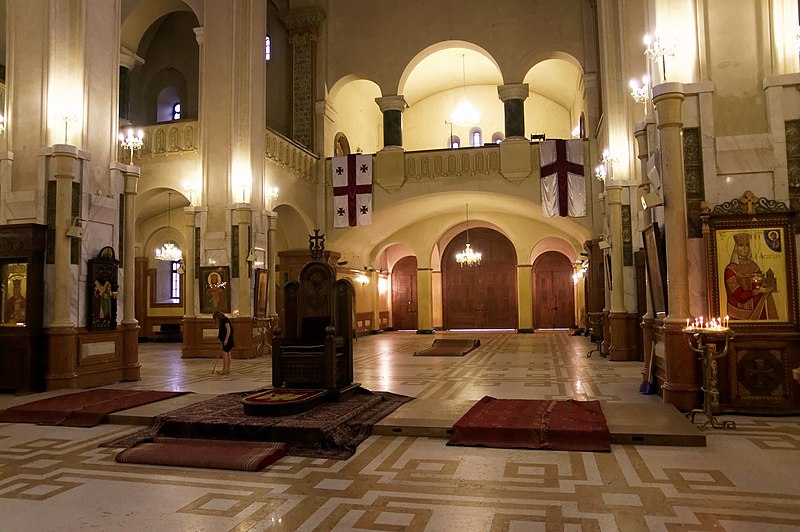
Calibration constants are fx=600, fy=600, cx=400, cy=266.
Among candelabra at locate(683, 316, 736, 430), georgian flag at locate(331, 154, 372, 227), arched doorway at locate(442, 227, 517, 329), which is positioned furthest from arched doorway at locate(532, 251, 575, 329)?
candelabra at locate(683, 316, 736, 430)

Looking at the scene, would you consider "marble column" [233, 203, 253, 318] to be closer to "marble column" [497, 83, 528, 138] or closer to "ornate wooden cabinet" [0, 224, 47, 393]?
"ornate wooden cabinet" [0, 224, 47, 393]

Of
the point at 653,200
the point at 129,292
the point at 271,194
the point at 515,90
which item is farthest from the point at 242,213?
the point at 653,200

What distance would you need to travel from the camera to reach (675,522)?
11.9 ft

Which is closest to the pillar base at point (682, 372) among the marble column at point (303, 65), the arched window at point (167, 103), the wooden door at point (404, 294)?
the marble column at point (303, 65)

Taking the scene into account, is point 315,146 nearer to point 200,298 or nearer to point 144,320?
point 200,298

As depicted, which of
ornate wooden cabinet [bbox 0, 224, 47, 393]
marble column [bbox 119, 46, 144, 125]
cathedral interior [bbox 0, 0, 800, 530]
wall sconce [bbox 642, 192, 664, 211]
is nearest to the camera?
cathedral interior [bbox 0, 0, 800, 530]

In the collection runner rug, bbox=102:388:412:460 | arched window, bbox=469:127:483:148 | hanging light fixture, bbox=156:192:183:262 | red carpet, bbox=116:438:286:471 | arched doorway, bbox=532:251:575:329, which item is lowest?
red carpet, bbox=116:438:286:471

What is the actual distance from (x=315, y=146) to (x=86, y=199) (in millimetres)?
10213

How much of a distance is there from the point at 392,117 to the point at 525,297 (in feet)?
28.1

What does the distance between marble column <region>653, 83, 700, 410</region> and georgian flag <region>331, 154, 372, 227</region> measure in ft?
41.0

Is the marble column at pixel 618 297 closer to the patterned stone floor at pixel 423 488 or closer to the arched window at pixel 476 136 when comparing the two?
the patterned stone floor at pixel 423 488

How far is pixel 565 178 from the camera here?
17.3m

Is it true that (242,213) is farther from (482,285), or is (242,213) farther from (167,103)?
(482,285)

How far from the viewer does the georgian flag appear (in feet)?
61.5
